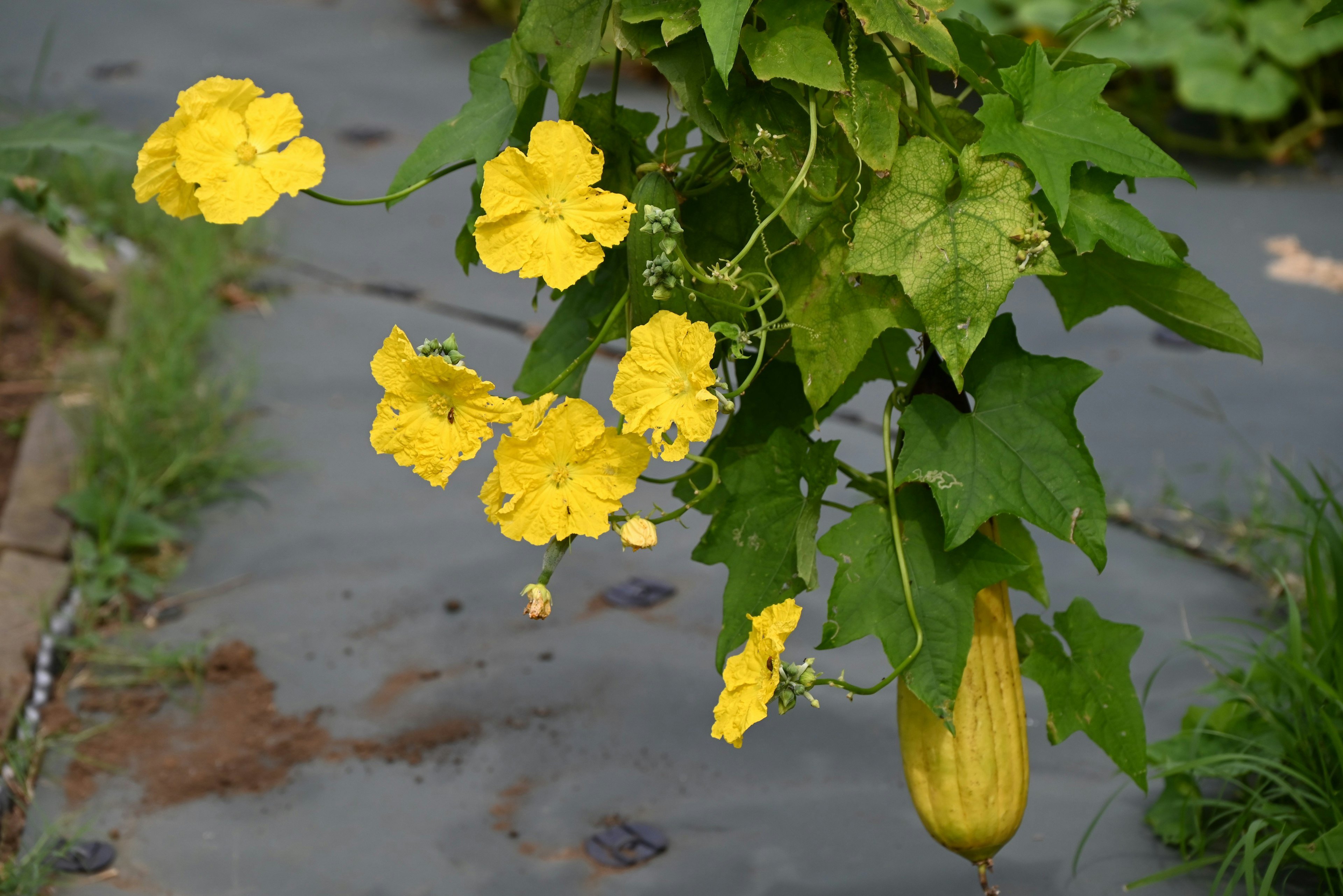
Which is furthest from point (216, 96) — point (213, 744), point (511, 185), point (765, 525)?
point (213, 744)

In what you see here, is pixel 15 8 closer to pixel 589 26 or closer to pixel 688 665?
pixel 688 665

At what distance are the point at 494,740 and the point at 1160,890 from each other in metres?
1.05

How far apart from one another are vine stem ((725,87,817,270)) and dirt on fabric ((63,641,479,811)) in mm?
1311

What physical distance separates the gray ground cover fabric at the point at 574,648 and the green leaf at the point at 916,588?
68 cm

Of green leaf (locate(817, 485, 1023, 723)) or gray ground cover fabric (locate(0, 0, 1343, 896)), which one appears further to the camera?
gray ground cover fabric (locate(0, 0, 1343, 896))

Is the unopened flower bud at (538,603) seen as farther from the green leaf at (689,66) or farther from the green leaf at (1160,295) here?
the green leaf at (1160,295)

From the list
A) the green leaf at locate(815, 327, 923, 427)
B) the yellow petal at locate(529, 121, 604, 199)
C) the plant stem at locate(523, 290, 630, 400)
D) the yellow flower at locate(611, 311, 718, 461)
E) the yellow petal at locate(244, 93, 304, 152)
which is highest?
the yellow petal at locate(529, 121, 604, 199)

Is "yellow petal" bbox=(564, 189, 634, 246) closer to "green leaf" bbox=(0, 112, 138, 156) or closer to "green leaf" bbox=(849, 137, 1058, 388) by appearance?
"green leaf" bbox=(849, 137, 1058, 388)

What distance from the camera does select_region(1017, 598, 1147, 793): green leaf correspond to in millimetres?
1312

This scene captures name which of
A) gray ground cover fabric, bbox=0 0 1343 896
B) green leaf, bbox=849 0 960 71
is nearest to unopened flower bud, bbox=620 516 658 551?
green leaf, bbox=849 0 960 71

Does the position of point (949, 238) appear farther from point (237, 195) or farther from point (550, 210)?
point (237, 195)

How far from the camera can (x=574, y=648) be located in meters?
2.25

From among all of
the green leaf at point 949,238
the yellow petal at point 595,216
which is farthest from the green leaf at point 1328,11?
the yellow petal at point 595,216

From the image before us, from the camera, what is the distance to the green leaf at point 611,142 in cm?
116
